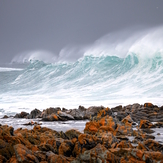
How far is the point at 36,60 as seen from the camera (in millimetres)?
45500

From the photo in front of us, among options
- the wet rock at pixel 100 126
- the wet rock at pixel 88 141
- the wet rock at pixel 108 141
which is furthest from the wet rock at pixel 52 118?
the wet rock at pixel 88 141

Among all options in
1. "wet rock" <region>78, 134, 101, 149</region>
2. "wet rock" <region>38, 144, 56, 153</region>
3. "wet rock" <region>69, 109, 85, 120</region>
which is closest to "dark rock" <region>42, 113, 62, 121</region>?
"wet rock" <region>69, 109, 85, 120</region>

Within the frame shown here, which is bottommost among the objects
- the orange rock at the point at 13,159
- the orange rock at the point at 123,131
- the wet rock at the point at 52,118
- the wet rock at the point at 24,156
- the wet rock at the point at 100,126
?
the orange rock at the point at 13,159

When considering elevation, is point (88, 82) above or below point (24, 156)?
above

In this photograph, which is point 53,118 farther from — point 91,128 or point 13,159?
point 13,159

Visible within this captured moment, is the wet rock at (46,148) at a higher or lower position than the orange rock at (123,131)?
lower

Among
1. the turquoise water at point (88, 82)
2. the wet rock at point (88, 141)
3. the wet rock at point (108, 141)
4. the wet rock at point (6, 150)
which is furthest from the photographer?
the turquoise water at point (88, 82)

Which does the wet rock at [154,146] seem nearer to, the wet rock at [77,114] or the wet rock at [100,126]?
the wet rock at [100,126]

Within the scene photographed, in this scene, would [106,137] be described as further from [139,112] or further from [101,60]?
[101,60]

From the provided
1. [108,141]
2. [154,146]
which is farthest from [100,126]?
[154,146]

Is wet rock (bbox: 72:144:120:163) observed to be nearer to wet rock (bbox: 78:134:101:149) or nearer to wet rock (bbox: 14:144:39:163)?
wet rock (bbox: 78:134:101:149)

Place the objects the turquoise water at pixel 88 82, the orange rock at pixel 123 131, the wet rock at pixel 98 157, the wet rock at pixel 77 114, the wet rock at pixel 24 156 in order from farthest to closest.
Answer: the turquoise water at pixel 88 82 < the wet rock at pixel 77 114 < the orange rock at pixel 123 131 < the wet rock at pixel 98 157 < the wet rock at pixel 24 156

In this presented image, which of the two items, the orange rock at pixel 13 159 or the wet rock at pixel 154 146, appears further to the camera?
the wet rock at pixel 154 146

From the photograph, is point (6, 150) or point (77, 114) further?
point (77, 114)
